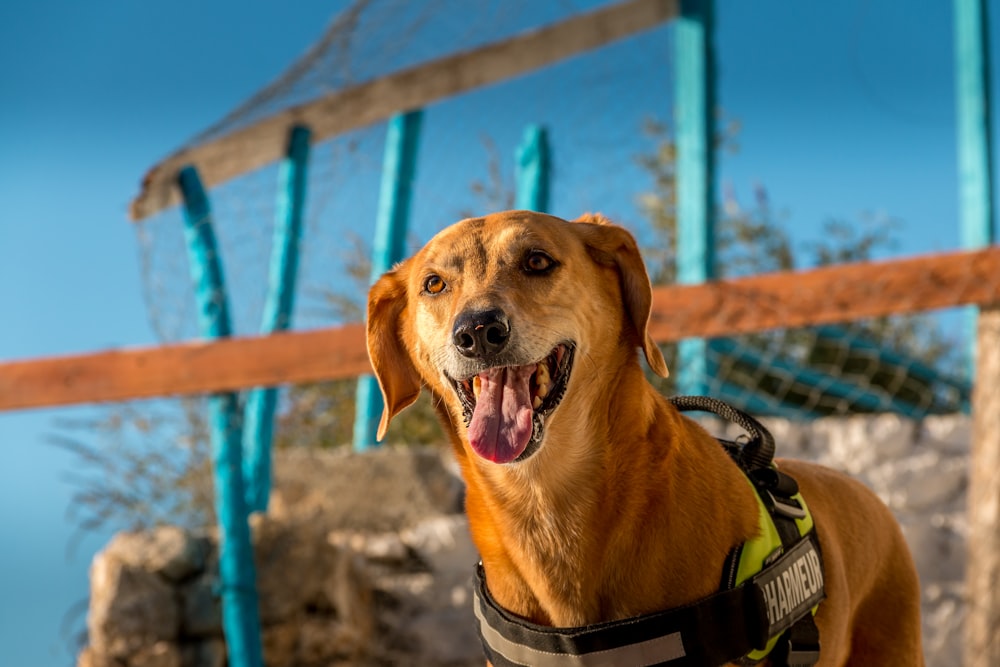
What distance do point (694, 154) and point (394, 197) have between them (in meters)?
1.56

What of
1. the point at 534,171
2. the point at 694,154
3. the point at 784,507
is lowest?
the point at 784,507

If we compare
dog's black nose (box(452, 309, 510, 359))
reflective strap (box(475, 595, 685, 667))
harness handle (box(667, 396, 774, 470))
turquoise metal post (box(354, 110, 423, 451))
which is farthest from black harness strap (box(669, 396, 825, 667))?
turquoise metal post (box(354, 110, 423, 451))

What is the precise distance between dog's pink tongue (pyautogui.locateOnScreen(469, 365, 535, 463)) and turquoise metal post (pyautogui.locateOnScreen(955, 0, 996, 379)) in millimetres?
4006

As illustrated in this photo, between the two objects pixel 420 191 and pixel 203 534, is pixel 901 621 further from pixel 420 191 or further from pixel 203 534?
pixel 420 191

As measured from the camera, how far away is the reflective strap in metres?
1.94

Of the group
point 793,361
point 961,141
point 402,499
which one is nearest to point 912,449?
point 793,361

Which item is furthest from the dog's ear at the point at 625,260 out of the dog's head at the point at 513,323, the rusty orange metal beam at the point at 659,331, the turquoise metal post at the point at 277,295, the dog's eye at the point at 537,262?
the turquoise metal post at the point at 277,295

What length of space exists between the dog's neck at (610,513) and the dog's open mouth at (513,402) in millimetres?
65

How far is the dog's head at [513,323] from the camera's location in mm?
2092

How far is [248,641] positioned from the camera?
13.8 feet

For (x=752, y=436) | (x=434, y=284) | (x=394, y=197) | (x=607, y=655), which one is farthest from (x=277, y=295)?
(x=607, y=655)

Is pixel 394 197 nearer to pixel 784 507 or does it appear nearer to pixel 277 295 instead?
pixel 277 295

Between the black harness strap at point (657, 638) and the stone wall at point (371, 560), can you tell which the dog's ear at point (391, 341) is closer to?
the black harness strap at point (657, 638)

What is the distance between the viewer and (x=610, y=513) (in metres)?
2.08
